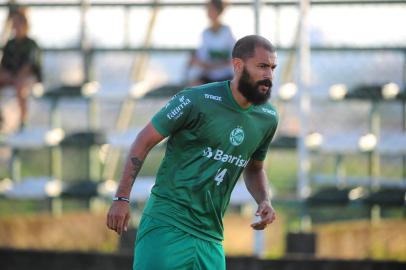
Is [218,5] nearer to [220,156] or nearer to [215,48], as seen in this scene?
[215,48]

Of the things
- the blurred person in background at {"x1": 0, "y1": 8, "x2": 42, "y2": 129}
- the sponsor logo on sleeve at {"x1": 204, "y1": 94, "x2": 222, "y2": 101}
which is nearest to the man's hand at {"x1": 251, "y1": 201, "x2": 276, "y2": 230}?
the sponsor logo on sleeve at {"x1": 204, "y1": 94, "x2": 222, "y2": 101}

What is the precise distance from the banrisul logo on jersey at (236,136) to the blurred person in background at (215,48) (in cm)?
421

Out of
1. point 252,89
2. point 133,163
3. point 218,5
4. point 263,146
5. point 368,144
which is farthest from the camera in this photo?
point 368,144

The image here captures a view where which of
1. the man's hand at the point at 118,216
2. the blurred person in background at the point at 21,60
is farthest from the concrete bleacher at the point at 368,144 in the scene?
the man's hand at the point at 118,216

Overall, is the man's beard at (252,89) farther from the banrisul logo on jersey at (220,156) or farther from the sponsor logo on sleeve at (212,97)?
the banrisul logo on jersey at (220,156)

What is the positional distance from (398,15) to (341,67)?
2.81ft

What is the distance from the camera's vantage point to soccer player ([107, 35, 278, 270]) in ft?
18.9

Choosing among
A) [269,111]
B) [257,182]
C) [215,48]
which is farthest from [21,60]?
[269,111]

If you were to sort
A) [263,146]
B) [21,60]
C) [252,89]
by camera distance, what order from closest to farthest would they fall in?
[252,89]
[263,146]
[21,60]

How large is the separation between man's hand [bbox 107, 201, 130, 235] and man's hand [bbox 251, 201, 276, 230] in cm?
69

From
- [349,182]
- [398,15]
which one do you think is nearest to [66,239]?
[349,182]

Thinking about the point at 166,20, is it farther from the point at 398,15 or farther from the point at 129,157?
the point at 129,157

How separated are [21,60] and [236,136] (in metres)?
6.11

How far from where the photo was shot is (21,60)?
38.1 feet
